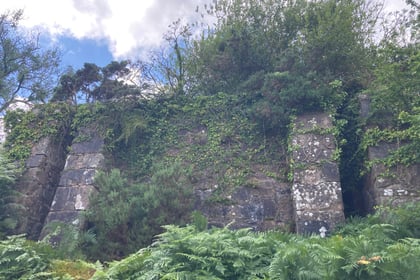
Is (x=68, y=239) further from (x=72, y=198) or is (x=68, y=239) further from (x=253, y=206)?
(x=253, y=206)

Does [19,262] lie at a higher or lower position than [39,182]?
lower

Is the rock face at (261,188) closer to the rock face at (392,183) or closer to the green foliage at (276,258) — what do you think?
the rock face at (392,183)

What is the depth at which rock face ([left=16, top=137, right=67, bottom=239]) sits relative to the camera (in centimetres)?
877

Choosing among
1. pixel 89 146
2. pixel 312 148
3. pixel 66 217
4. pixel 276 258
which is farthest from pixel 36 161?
pixel 276 258

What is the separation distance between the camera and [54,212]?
8664 mm

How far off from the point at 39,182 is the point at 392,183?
683 cm

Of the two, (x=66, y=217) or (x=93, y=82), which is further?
(x=93, y=82)

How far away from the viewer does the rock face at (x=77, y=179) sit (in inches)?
337

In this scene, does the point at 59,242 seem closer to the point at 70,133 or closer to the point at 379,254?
the point at 70,133

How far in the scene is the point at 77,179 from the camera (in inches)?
357

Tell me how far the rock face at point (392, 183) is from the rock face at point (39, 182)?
21.0 ft

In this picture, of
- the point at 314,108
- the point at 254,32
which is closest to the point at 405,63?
the point at 314,108

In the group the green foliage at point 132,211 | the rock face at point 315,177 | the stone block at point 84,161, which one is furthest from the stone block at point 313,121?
the stone block at point 84,161

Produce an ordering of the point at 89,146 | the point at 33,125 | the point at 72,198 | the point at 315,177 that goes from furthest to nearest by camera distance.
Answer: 1. the point at 33,125
2. the point at 89,146
3. the point at 72,198
4. the point at 315,177
